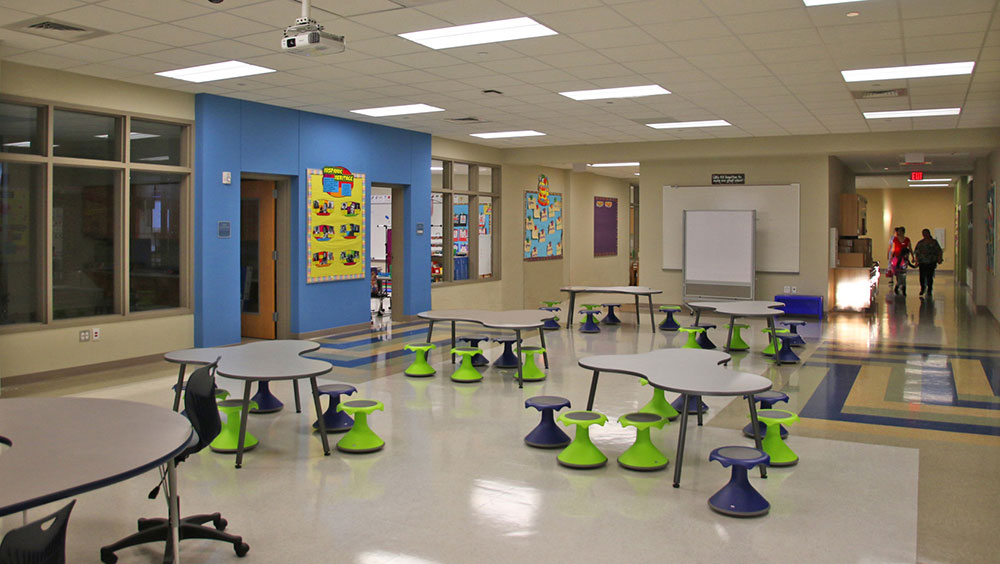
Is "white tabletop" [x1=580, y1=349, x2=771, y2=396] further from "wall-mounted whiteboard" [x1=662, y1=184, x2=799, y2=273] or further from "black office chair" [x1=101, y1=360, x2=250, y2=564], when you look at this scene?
"wall-mounted whiteboard" [x1=662, y1=184, x2=799, y2=273]

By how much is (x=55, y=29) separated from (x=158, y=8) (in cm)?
118

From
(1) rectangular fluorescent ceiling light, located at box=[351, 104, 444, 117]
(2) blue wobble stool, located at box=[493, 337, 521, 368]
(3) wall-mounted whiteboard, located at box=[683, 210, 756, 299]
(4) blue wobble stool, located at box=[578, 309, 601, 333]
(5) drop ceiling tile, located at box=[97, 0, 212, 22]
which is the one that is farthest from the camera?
(3) wall-mounted whiteboard, located at box=[683, 210, 756, 299]

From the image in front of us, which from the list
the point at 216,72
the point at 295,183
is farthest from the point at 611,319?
the point at 216,72

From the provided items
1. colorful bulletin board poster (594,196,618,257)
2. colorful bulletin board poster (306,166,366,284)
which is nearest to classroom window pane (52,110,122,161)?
colorful bulletin board poster (306,166,366,284)

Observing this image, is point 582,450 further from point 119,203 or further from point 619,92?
point 119,203

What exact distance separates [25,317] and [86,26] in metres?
2.98

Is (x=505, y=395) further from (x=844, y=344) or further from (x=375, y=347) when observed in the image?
(x=844, y=344)

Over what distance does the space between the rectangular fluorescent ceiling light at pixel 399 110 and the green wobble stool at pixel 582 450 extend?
596 cm

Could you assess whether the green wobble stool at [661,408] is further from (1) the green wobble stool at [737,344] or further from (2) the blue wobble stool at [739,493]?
(1) the green wobble stool at [737,344]

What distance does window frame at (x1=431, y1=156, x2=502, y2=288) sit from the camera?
1316 cm

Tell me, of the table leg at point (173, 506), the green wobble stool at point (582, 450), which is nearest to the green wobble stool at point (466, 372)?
the green wobble stool at point (582, 450)

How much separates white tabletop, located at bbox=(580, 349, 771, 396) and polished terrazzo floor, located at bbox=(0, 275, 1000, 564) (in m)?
0.55

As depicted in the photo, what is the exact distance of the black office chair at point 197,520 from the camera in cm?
341

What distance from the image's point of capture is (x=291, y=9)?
18.0ft
